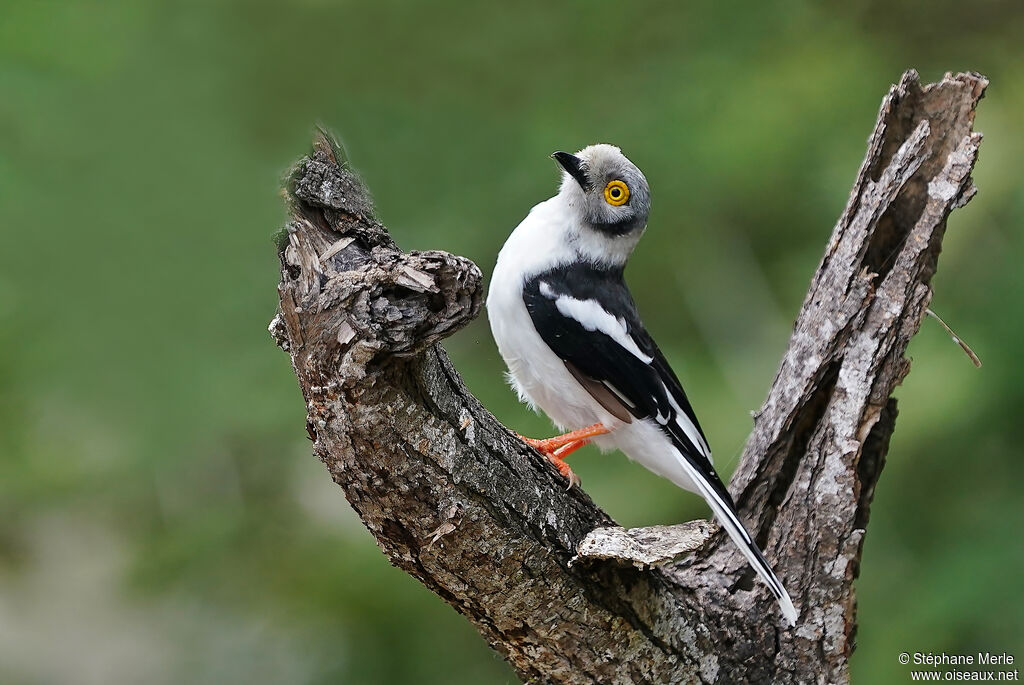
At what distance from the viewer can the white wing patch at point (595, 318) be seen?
4.13 meters

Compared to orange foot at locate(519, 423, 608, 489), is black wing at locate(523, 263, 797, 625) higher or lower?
higher

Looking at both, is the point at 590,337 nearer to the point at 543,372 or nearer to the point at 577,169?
the point at 543,372

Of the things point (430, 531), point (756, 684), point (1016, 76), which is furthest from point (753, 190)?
point (430, 531)

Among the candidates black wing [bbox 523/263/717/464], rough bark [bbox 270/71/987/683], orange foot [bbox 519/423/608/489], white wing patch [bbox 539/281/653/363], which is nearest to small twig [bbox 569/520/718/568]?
rough bark [bbox 270/71/987/683]

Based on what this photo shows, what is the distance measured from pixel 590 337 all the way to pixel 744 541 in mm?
1042

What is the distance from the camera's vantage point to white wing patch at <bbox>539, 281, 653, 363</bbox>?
13.6 ft

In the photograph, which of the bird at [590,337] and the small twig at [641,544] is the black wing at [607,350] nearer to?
the bird at [590,337]

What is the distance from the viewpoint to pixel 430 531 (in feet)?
9.82

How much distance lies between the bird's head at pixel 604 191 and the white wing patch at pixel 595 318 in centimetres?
44

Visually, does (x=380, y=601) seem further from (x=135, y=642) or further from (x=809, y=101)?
(x=809, y=101)

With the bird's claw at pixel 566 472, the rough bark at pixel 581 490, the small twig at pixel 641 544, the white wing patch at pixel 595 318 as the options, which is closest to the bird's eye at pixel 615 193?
the white wing patch at pixel 595 318

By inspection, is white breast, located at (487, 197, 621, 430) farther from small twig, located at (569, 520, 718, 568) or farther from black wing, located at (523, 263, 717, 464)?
small twig, located at (569, 520, 718, 568)

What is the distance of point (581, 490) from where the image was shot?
3.61 meters

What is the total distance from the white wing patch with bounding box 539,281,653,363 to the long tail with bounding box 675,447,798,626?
0.67m
